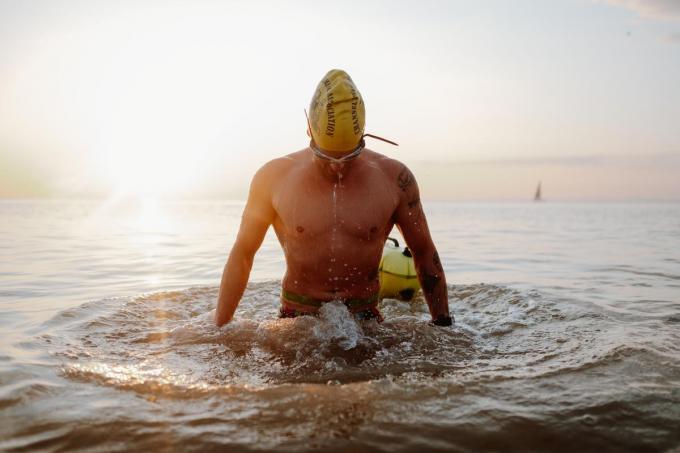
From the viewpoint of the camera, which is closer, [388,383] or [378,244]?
[388,383]

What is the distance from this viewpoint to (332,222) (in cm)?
440

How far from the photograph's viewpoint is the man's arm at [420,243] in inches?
183

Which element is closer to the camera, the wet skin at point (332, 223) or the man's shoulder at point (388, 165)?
the wet skin at point (332, 223)

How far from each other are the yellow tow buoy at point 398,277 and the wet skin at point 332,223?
2.21 m

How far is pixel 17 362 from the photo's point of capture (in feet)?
12.9

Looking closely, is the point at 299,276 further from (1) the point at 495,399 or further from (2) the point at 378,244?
(1) the point at 495,399

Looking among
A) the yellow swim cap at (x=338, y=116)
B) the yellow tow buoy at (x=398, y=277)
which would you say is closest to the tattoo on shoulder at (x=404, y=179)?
the yellow swim cap at (x=338, y=116)

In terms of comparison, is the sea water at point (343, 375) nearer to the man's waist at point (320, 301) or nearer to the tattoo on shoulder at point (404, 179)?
the man's waist at point (320, 301)

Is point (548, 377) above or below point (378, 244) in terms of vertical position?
below

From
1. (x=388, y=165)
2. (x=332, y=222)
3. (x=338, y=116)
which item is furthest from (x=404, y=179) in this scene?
(x=338, y=116)

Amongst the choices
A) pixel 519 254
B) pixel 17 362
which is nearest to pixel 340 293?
pixel 17 362

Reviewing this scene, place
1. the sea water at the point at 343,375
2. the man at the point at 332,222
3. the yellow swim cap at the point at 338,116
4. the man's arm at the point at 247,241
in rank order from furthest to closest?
the man's arm at the point at 247,241, the man at the point at 332,222, the yellow swim cap at the point at 338,116, the sea water at the point at 343,375

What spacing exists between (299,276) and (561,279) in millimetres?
5724

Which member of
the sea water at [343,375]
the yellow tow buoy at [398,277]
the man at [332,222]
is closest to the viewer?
the sea water at [343,375]
